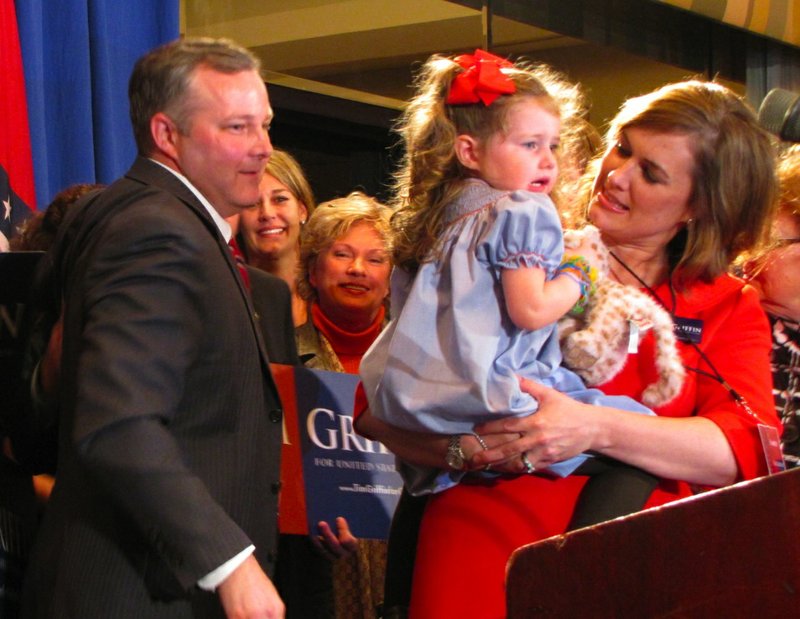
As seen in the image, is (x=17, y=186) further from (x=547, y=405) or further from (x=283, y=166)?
(x=547, y=405)

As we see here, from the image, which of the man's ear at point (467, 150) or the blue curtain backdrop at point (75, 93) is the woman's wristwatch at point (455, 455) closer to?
the man's ear at point (467, 150)

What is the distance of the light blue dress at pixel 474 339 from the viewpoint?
6.32 feet

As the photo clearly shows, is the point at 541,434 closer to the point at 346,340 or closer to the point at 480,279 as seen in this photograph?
the point at 480,279

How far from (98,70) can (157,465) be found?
1.79 m

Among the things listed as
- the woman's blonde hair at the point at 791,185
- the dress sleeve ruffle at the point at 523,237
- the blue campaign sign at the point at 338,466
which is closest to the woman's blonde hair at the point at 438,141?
the dress sleeve ruffle at the point at 523,237

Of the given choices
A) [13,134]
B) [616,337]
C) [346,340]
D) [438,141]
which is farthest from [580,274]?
[13,134]

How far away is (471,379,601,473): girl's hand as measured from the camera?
6.26 feet

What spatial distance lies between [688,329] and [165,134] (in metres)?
0.97

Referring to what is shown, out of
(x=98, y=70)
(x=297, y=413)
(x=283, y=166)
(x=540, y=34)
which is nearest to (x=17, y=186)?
(x=98, y=70)

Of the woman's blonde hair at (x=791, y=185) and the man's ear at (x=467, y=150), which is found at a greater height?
the man's ear at (x=467, y=150)

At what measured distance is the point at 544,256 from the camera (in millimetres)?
1945

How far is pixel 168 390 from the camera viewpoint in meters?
1.77

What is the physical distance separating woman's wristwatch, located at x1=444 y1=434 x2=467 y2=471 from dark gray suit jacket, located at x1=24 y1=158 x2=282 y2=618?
0.29 meters

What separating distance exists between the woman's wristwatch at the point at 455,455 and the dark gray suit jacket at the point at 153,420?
0.29 m
